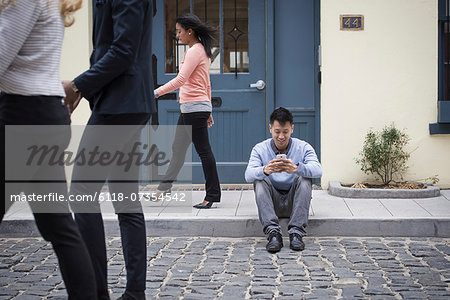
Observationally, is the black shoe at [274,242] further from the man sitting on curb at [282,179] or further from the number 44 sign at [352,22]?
the number 44 sign at [352,22]

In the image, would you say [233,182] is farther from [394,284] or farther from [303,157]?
[394,284]

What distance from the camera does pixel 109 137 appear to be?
10.9 feet

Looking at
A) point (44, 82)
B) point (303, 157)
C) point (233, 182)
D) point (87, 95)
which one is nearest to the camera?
point (44, 82)

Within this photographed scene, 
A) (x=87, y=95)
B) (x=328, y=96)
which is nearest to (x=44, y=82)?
(x=87, y=95)

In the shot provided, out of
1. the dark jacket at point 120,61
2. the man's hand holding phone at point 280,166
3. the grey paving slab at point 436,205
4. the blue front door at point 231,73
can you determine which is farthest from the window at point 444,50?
the dark jacket at point 120,61

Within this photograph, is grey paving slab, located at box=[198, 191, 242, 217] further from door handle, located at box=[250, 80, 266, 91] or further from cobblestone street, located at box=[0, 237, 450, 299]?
door handle, located at box=[250, 80, 266, 91]

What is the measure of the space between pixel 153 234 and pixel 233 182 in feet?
7.14

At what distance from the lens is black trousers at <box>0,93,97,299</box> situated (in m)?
2.72

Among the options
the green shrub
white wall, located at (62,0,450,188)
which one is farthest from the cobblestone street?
white wall, located at (62,0,450,188)

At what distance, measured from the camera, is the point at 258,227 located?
5672 mm

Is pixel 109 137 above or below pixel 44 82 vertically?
below

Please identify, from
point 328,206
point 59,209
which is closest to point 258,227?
point 328,206

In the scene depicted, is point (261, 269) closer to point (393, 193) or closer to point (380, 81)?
point (393, 193)

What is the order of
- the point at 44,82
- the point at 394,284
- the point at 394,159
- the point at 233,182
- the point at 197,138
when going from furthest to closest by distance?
the point at 233,182, the point at 394,159, the point at 197,138, the point at 394,284, the point at 44,82
